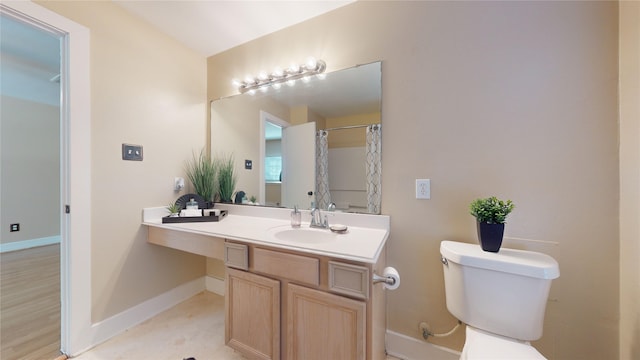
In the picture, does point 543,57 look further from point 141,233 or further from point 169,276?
point 169,276

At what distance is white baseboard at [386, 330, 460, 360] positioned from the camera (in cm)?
127

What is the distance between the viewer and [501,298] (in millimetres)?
955

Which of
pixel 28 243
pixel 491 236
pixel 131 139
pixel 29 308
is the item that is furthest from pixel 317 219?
pixel 28 243

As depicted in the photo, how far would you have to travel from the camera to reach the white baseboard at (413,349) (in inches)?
49.8

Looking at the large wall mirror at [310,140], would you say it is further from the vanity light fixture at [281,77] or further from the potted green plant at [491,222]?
the potted green plant at [491,222]

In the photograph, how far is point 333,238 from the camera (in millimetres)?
1312

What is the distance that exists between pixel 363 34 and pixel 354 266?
1454 millimetres

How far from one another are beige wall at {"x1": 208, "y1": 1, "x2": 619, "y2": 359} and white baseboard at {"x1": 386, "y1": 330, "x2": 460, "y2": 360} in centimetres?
5

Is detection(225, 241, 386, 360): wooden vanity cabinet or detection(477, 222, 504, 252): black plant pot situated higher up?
detection(477, 222, 504, 252): black plant pot

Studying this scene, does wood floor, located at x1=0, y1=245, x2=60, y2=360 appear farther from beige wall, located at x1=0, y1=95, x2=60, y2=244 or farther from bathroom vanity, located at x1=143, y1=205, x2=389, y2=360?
bathroom vanity, located at x1=143, y1=205, x2=389, y2=360

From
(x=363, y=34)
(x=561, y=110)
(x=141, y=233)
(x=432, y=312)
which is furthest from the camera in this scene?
(x=141, y=233)

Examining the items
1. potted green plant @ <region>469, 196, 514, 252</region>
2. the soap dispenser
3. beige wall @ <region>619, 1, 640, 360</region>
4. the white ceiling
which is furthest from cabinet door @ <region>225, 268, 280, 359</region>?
the white ceiling

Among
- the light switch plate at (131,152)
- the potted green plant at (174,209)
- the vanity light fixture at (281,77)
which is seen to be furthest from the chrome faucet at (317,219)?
the light switch plate at (131,152)

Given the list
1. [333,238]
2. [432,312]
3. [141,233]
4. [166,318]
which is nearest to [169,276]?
[166,318]
